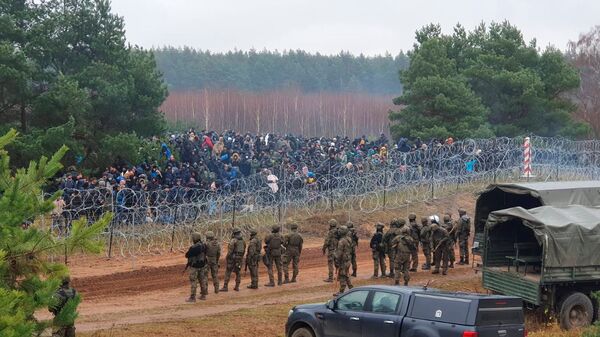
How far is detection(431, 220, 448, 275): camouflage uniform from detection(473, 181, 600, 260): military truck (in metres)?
1.81

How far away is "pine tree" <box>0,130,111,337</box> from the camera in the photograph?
27.8 feet

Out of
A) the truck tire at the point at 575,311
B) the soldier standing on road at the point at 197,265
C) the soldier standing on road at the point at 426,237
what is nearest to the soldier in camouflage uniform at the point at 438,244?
the soldier standing on road at the point at 426,237

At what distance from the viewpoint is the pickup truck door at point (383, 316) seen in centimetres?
1321

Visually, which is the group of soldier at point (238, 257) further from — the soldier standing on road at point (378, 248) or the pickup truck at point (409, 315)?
the pickup truck at point (409, 315)

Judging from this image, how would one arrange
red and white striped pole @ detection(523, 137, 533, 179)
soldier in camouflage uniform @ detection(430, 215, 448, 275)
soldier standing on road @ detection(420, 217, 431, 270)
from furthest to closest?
red and white striped pole @ detection(523, 137, 533, 179) → soldier standing on road @ detection(420, 217, 431, 270) → soldier in camouflage uniform @ detection(430, 215, 448, 275)

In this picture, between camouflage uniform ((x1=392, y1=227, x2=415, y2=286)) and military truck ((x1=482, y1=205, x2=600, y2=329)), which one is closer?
military truck ((x1=482, y1=205, x2=600, y2=329))

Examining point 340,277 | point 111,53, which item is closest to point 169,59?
point 111,53

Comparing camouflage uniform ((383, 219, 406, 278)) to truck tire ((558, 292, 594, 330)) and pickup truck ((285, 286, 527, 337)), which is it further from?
pickup truck ((285, 286, 527, 337))

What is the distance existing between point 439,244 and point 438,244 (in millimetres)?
26

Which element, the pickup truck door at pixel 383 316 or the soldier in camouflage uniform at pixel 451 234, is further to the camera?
the soldier in camouflage uniform at pixel 451 234

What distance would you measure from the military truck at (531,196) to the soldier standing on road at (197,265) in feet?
21.0

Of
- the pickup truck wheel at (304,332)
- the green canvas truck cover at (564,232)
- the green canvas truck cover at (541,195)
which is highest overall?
the green canvas truck cover at (541,195)

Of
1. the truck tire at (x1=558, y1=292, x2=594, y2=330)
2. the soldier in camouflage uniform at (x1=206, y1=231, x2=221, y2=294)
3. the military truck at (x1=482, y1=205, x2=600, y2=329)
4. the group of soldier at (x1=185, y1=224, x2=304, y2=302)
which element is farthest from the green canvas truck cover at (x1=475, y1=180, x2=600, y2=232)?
the soldier in camouflage uniform at (x1=206, y1=231, x2=221, y2=294)

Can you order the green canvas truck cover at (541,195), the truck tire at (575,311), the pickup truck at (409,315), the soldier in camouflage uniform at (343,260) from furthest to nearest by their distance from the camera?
the soldier in camouflage uniform at (343,260), the green canvas truck cover at (541,195), the truck tire at (575,311), the pickup truck at (409,315)
